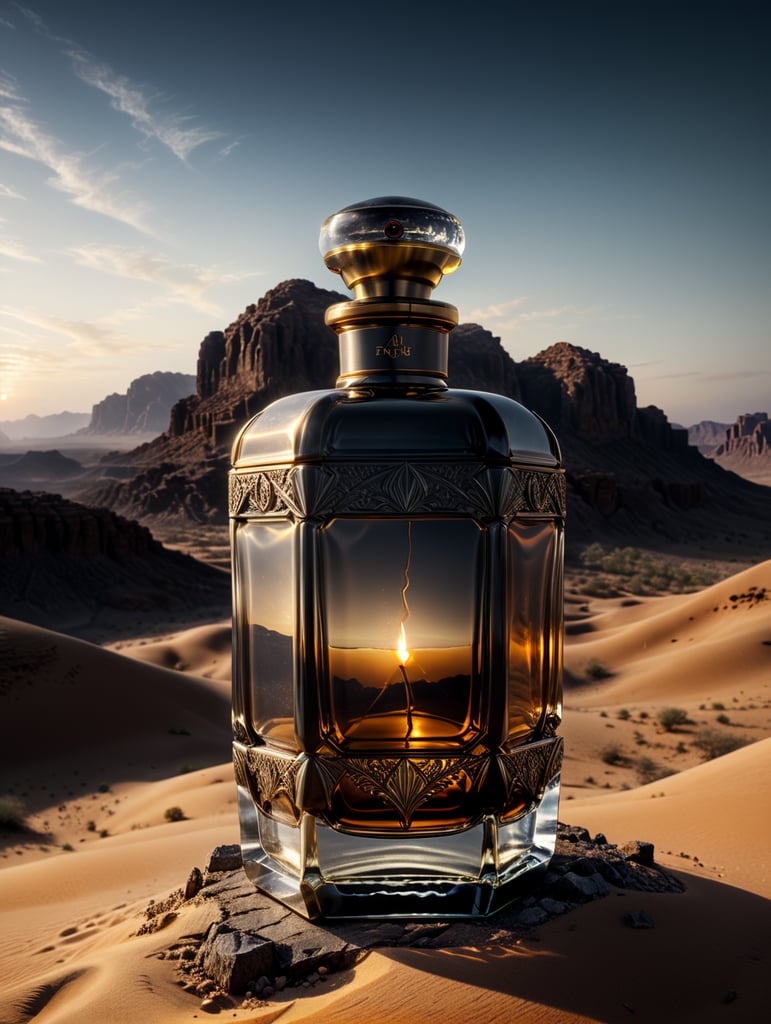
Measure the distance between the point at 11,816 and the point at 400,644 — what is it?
A: 11630 millimetres

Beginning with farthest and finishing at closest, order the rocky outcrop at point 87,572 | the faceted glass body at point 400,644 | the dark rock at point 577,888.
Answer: the rocky outcrop at point 87,572 → the dark rock at point 577,888 → the faceted glass body at point 400,644

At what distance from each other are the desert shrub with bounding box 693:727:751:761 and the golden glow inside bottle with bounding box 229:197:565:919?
43.2ft

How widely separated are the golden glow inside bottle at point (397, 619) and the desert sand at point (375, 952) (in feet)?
1.19

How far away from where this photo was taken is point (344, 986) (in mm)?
2346

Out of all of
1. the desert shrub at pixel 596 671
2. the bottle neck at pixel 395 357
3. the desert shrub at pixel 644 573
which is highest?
the bottle neck at pixel 395 357

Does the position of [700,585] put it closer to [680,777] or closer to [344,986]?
[680,777]

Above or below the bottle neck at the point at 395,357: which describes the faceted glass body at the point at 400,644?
below

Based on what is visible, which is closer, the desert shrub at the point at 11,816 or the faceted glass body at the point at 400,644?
the faceted glass body at the point at 400,644

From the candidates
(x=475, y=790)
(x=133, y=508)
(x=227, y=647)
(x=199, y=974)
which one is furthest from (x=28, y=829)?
(x=133, y=508)

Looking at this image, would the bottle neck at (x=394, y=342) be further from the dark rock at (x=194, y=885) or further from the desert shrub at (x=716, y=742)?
the desert shrub at (x=716, y=742)

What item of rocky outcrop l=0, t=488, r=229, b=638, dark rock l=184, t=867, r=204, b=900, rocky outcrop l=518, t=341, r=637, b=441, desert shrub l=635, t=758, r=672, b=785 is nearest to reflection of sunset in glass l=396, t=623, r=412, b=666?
dark rock l=184, t=867, r=204, b=900

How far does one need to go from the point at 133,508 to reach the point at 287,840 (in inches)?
3610

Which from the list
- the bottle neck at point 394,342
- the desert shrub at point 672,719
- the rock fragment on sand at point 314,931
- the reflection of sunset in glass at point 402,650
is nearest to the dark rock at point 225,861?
the rock fragment on sand at point 314,931

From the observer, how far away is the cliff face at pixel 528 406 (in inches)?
3438
